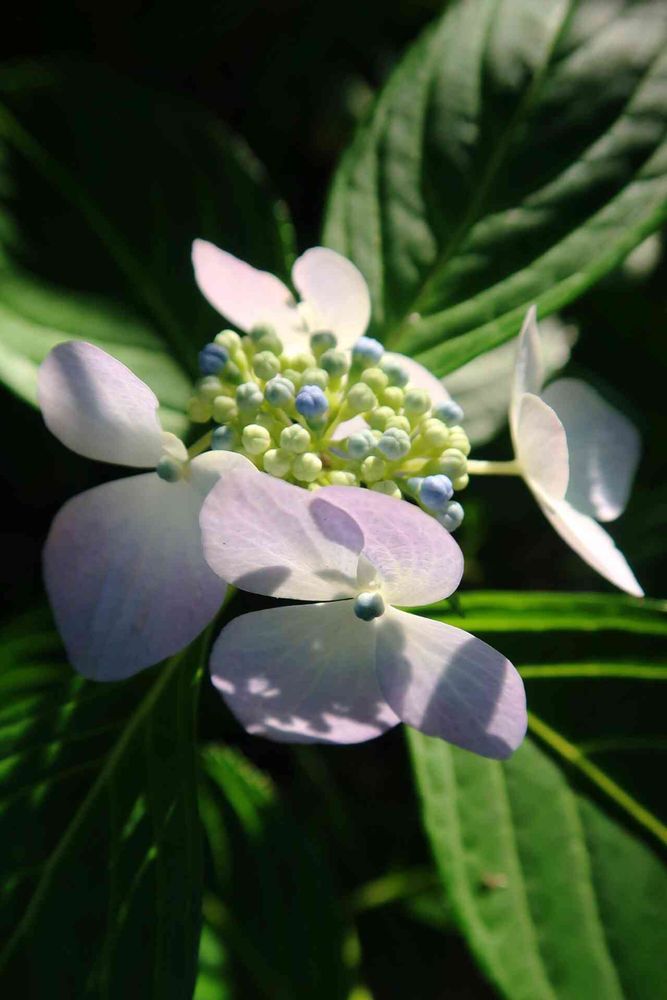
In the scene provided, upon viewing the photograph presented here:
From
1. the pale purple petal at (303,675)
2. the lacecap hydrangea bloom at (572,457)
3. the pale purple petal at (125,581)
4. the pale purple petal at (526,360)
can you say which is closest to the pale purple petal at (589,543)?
the lacecap hydrangea bloom at (572,457)


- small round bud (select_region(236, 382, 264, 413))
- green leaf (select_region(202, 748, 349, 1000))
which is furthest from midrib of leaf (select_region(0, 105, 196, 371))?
green leaf (select_region(202, 748, 349, 1000))

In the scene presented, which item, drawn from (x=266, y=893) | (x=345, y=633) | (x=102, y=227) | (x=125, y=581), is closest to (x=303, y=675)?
(x=345, y=633)

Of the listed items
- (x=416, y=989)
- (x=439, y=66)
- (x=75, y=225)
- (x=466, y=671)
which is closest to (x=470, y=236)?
(x=439, y=66)

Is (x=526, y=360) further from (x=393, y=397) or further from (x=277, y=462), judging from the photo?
(x=277, y=462)

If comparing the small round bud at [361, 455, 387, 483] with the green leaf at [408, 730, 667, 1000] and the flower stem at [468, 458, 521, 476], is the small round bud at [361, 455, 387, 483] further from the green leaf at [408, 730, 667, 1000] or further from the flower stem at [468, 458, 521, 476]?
the green leaf at [408, 730, 667, 1000]

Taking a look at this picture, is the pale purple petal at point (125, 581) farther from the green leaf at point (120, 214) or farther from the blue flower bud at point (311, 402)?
the green leaf at point (120, 214)

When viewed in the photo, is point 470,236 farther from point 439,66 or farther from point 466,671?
point 466,671
